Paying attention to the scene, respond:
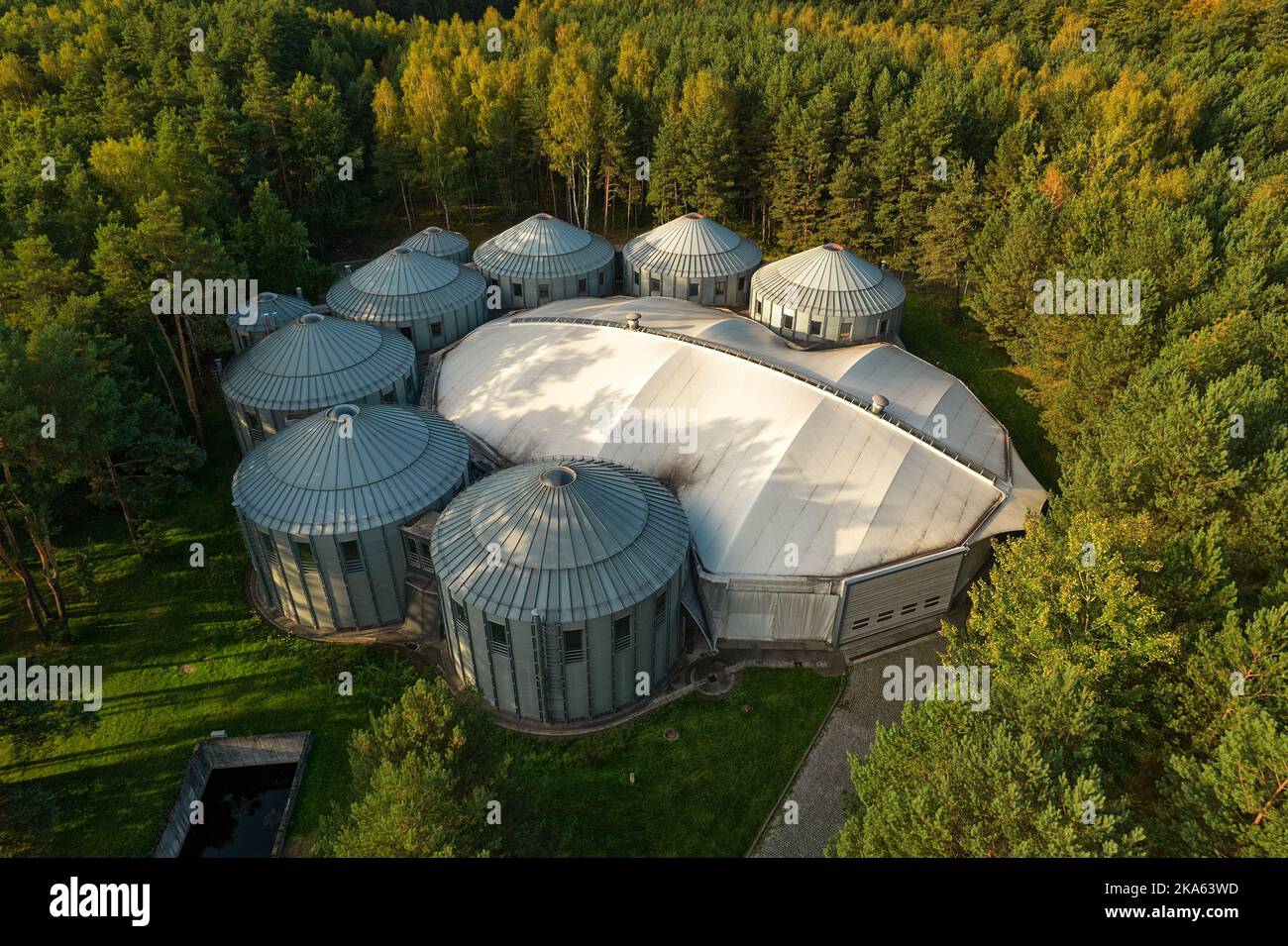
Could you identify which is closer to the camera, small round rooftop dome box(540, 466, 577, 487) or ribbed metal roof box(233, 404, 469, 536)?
small round rooftop dome box(540, 466, 577, 487)

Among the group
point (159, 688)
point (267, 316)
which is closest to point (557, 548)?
point (159, 688)

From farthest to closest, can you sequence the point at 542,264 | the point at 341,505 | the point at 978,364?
1. the point at 978,364
2. the point at 542,264
3. the point at 341,505

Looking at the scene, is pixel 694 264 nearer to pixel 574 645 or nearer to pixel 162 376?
pixel 574 645

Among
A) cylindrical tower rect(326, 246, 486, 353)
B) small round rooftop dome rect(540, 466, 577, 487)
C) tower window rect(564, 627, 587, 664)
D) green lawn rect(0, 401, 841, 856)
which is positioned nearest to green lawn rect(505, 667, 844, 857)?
green lawn rect(0, 401, 841, 856)

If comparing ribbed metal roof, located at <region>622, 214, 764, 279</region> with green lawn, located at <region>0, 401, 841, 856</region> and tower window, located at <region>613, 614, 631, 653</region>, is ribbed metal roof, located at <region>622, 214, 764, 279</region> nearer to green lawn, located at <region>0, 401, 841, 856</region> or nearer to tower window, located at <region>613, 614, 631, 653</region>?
green lawn, located at <region>0, 401, 841, 856</region>

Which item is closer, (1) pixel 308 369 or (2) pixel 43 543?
(2) pixel 43 543
